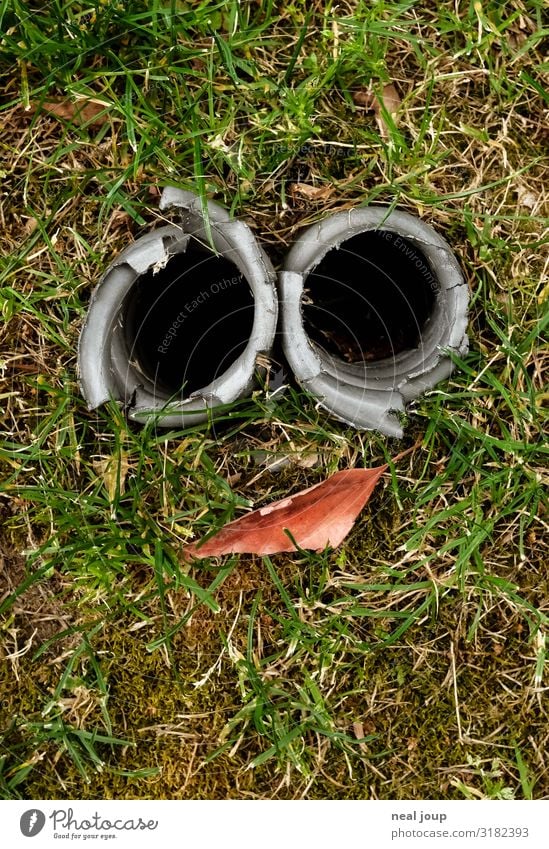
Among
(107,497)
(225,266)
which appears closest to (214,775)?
(107,497)

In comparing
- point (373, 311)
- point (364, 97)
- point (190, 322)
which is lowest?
point (373, 311)

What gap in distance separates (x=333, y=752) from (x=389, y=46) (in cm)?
195

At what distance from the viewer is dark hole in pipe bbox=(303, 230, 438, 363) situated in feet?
6.81

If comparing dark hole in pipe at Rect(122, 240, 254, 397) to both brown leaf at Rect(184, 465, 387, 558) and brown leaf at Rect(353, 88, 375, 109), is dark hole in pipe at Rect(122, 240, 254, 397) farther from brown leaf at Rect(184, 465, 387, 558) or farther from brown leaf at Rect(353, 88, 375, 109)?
brown leaf at Rect(353, 88, 375, 109)

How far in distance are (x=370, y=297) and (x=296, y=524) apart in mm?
667

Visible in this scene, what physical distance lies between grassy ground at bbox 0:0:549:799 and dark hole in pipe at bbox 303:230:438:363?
14 centimetres

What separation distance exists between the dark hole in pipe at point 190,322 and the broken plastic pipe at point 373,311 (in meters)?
0.20

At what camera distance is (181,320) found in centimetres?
219

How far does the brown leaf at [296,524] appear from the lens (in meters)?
2.08

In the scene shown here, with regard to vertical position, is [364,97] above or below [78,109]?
below

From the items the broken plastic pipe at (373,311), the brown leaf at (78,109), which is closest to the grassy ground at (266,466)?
the brown leaf at (78,109)

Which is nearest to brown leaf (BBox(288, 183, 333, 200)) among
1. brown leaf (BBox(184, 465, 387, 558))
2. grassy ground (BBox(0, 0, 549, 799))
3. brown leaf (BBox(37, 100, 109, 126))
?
grassy ground (BBox(0, 0, 549, 799))

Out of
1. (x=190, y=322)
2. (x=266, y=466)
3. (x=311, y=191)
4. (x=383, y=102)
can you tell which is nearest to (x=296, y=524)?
(x=266, y=466)

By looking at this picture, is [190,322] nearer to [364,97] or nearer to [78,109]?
[78,109]
